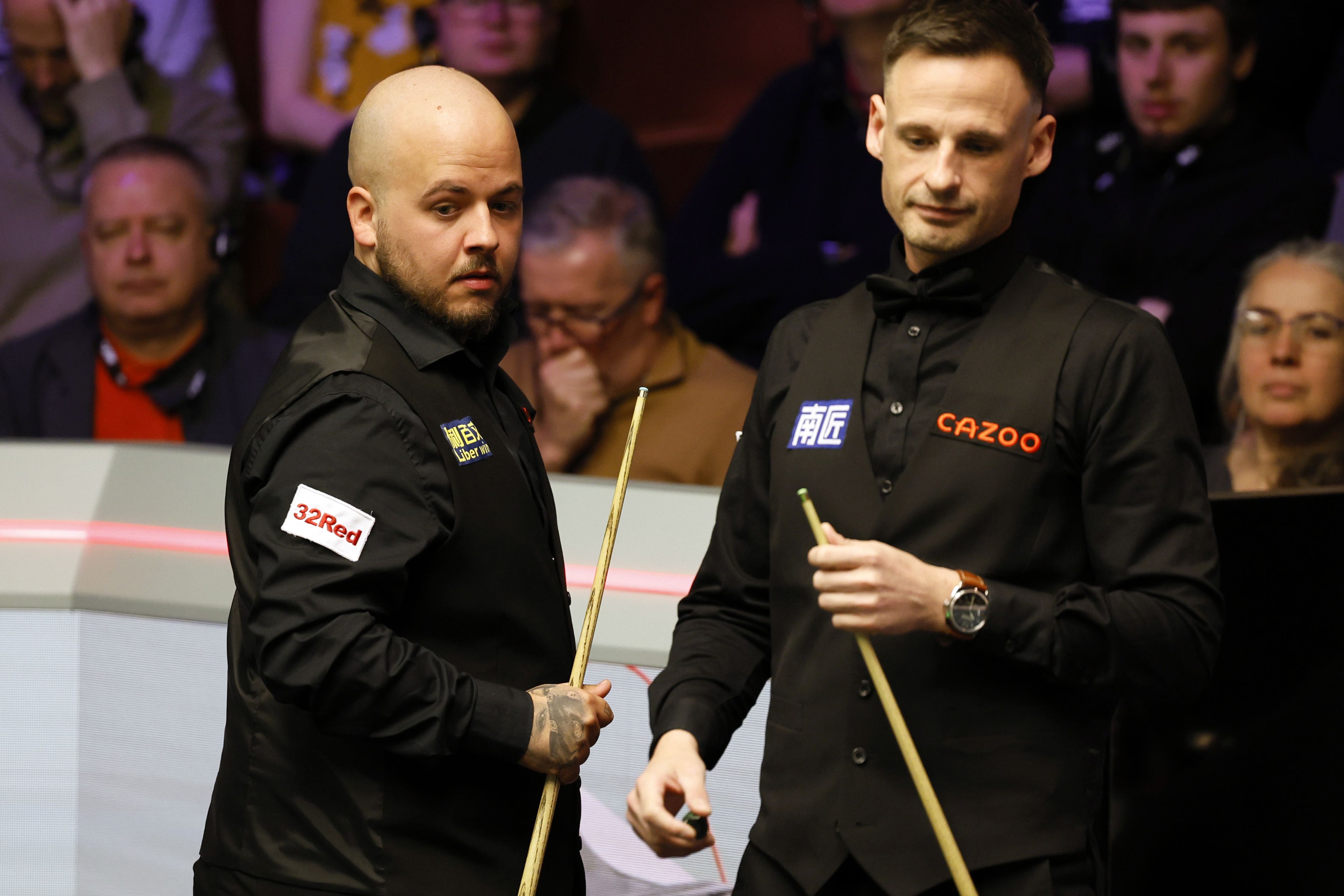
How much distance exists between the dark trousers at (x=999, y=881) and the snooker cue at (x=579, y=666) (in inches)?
A: 9.9

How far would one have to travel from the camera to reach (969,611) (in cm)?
131

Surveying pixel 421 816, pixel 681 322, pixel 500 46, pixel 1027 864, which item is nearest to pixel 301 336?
pixel 421 816

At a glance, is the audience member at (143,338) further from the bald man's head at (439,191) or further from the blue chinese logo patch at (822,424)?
the blue chinese logo patch at (822,424)

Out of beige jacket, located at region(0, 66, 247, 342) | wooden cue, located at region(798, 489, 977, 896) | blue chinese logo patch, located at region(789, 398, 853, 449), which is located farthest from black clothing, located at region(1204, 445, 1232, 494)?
beige jacket, located at region(0, 66, 247, 342)

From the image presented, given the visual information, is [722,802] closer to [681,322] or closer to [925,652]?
[925,652]

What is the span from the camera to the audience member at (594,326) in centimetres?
370

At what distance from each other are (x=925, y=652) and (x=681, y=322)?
2336mm

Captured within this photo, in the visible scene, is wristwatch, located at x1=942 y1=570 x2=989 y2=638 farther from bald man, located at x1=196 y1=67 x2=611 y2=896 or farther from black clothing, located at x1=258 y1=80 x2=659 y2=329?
black clothing, located at x1=258 y1=80 x2=659 y2=329

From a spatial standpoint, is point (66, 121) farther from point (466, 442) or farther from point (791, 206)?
point (466, 442)

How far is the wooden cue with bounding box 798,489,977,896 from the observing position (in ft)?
4.15

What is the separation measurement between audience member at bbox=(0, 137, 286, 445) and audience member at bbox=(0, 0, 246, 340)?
0.18 ft

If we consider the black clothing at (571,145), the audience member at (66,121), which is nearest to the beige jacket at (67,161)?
the audience member at (66,121)

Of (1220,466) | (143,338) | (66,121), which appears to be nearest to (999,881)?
(1220,466)

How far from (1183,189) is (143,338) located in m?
3.04
